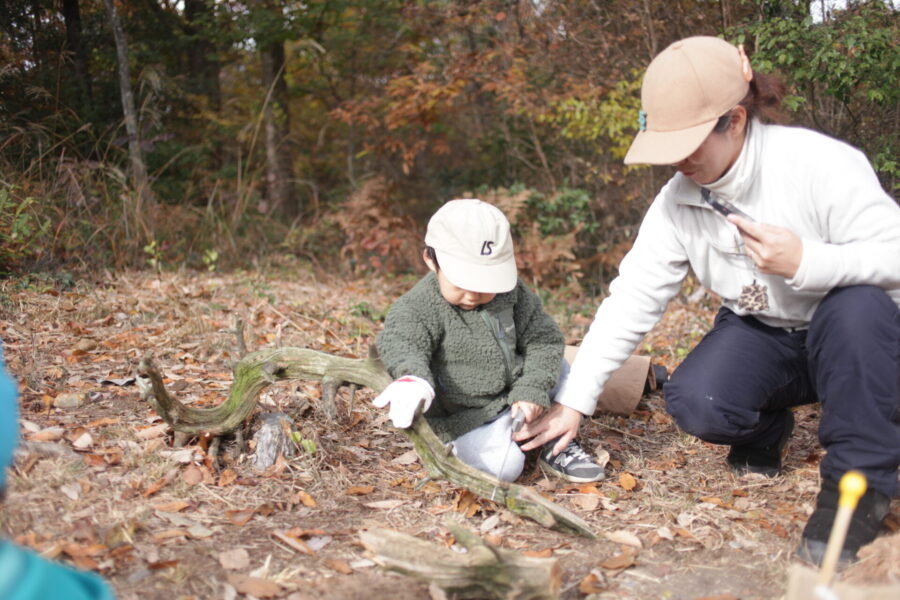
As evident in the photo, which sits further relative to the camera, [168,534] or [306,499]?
[306,499]

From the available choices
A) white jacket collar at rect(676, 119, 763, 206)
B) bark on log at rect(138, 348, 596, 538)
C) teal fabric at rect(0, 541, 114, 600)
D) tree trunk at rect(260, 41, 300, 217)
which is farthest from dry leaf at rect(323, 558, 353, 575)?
tree trunk at rect(260, 41, 300, 217)

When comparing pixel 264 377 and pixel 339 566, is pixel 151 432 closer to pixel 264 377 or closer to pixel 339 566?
pixel 264 377

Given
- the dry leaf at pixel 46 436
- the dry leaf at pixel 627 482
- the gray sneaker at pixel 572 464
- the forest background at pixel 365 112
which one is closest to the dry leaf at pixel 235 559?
the dry leaf at pixel 46 436

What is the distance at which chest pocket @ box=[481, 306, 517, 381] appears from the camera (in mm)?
2916

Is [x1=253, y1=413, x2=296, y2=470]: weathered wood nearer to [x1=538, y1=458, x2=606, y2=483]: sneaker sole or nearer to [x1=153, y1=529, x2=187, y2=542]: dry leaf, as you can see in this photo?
[x1=153, y1=529, x2=187, y2=542]: dry leaf

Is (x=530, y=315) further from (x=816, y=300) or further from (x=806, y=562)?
(x=806, y=562)

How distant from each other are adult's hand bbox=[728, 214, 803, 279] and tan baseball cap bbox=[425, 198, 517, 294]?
0.78 m

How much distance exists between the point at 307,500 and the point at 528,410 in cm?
83

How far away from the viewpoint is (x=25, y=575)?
1212 mm

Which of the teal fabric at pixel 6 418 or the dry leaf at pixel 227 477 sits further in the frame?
the dry leaf at pixel 227 477

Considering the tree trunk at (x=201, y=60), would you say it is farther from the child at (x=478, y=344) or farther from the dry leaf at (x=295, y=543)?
the dry leaf at (x=295, y=543)

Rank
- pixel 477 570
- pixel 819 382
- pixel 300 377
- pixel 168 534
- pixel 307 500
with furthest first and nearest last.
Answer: pixel 300 377, pixel 307 500, pixel 819 382, pixel 168 534, pixel 477 570

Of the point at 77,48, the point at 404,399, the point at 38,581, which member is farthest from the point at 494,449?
the point at 77,48

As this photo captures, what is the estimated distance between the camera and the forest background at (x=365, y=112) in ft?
15.9
